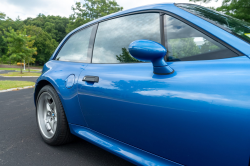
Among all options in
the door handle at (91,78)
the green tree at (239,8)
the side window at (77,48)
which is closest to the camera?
the door handle at (91,78)

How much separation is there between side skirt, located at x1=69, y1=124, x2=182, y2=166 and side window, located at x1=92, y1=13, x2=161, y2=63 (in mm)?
739

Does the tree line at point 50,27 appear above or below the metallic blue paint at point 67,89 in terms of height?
above

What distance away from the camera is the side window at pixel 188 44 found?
3.96ft

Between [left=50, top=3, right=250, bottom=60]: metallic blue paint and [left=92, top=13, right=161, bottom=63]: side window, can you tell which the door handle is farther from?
[left=50, top=3, right=250, bottom=60]: metallic blue paint

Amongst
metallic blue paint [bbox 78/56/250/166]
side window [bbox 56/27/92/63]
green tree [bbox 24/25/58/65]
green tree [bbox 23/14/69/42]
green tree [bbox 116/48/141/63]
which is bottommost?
metallic blue paint [bbox 78/56/250/166]

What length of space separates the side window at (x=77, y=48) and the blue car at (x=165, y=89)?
12cm

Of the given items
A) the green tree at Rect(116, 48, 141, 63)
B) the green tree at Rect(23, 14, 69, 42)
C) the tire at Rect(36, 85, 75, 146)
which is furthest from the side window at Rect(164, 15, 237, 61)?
the green tree at Rect(23, 14, 69, 42)

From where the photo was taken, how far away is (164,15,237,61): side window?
121 centimetres

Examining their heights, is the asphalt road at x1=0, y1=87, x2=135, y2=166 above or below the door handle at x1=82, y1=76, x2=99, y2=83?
below

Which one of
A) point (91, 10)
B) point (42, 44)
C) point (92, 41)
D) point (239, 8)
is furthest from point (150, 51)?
point (42, 44)

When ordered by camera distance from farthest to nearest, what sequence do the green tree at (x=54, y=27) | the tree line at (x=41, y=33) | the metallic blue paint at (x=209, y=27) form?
the green tree at (x=54, y=27), the tree line at (x=41, y=33), the metallic blue paint at (x=209, y=27)

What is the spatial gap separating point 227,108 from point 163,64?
487mm

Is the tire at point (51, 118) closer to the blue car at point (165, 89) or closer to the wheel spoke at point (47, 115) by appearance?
the wheel spoke at point (47, 115)

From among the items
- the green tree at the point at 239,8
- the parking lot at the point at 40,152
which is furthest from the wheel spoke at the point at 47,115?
the green tree at the point at 239,8
